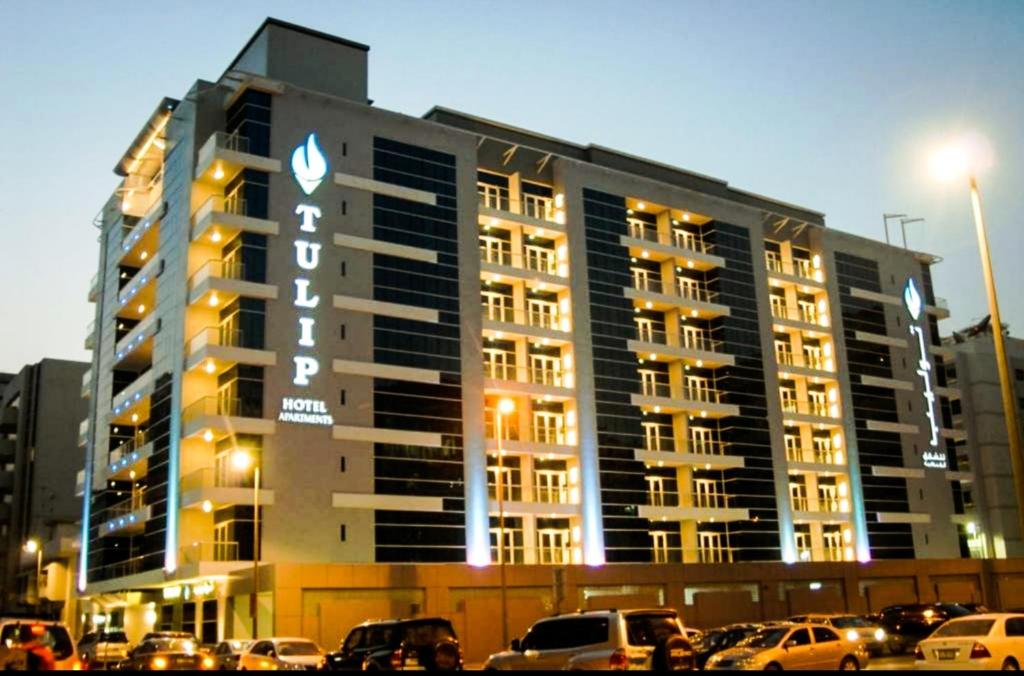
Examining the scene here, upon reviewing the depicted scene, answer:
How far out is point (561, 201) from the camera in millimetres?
68688

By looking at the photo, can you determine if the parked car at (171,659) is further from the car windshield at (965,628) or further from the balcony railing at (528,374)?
the balcony railing at (528,374)

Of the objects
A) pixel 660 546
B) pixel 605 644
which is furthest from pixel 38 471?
pixel 605 644

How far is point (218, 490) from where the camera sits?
5256cm

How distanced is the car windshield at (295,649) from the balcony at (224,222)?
88.0 ft

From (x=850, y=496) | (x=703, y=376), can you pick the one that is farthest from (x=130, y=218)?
(x=850, y=496)

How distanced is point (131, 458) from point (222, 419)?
12.2 m

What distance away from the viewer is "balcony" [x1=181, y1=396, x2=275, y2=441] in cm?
5322

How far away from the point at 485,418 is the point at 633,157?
2404 centimetres

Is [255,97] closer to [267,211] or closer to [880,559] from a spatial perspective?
[267,211]

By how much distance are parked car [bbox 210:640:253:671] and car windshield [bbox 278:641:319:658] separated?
1.33m

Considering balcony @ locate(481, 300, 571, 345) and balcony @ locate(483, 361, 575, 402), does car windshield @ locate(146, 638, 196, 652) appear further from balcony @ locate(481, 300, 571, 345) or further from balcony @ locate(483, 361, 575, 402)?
balcony @ locate(481, 300, 571, 345)

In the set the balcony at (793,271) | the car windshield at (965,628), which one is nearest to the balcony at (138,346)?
the balcony at (793,271)

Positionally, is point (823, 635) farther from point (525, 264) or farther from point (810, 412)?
point (810, 412)

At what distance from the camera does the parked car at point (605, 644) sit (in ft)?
73.9
